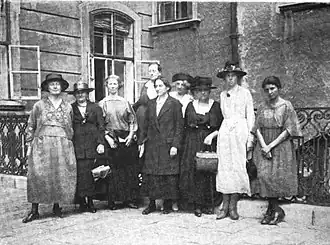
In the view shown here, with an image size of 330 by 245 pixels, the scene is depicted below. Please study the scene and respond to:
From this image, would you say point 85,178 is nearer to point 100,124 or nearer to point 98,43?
A: point 100,124

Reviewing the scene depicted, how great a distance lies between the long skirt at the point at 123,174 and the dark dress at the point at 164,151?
1.19ft

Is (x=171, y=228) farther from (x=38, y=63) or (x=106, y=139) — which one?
(x=38, y=63)

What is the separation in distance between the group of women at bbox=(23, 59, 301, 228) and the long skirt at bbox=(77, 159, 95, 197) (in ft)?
0.04

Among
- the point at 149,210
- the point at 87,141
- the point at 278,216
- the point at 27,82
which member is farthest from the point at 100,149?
the point at 27,82

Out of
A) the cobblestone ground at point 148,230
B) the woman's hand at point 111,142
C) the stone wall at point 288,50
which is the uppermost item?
the stone wall at point 288,50

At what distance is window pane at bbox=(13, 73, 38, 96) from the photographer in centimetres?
891

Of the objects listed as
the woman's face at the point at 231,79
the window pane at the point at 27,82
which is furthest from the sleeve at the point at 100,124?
the window pane at the point at 27,82

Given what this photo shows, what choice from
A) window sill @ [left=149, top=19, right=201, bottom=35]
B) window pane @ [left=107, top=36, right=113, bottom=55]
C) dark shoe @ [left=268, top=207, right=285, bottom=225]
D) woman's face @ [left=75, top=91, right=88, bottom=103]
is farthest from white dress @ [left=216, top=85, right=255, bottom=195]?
window pane @ [left=107, top=36, right=113, bottom=55]

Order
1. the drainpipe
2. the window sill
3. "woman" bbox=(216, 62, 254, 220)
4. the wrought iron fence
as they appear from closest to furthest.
Result: "woman" bbox=(216, 62, 254, 220)
the wrought iron fence
the drainpipe
the window sill

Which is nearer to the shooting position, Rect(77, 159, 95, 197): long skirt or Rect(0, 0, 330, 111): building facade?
Rect(77, 159, 95, 197): long skirt

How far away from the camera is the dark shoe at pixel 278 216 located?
5.09m

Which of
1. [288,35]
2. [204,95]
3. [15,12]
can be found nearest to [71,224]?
[204,95]

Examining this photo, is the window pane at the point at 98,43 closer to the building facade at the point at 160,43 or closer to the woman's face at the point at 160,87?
the building facade at the point at 160,43

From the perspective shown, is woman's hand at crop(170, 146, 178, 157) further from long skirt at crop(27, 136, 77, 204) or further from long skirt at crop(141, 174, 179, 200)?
long skirt at crop(27, 136, 77, 204)
